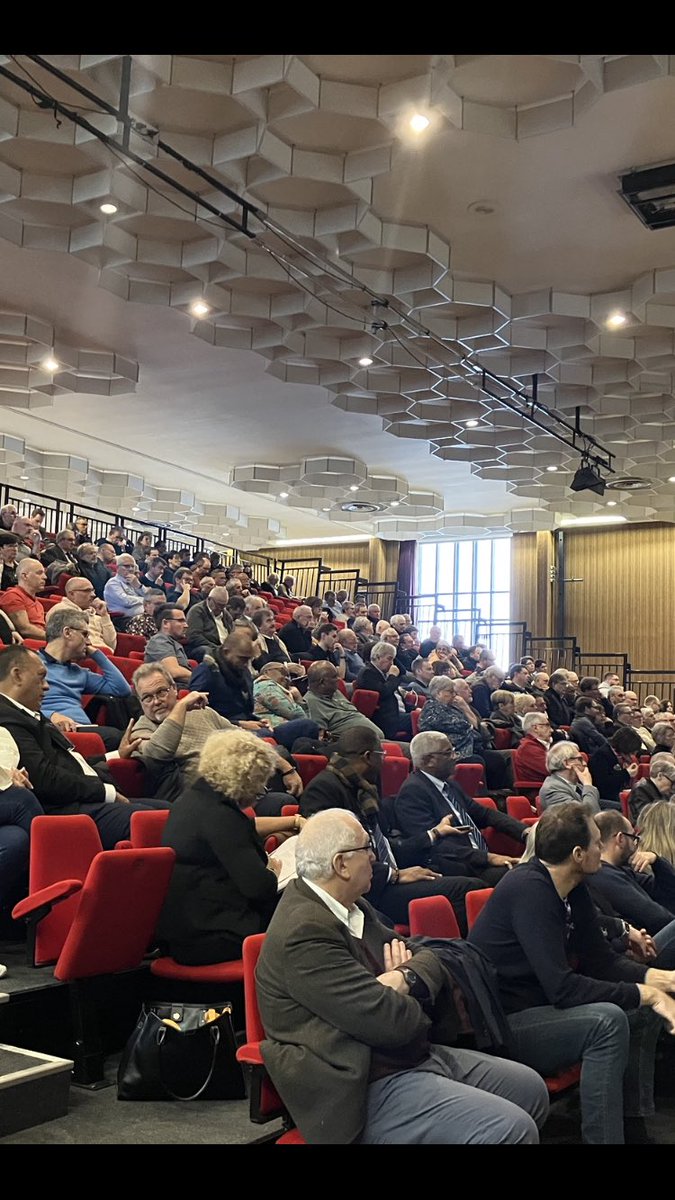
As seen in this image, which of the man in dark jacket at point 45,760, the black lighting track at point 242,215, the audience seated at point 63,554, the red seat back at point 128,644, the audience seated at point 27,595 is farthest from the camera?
the audience seated at point 63,554

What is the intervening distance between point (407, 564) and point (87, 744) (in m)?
14.7

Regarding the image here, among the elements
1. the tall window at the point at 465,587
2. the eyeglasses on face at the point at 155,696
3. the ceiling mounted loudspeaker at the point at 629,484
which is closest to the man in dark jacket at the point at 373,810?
the eyeglasses on face at the point at 155,696

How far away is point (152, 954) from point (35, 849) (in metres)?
0.51

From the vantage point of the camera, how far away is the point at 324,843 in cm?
232

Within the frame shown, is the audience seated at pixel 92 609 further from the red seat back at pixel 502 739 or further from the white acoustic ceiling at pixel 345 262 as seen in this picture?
the red seat back at pixel 502 739

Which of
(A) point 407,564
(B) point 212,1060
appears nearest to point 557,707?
(B) point 212,1060

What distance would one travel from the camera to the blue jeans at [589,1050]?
264 centimetres

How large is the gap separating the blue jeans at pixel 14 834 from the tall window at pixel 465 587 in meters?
14.8

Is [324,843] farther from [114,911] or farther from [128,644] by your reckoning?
[128,644]

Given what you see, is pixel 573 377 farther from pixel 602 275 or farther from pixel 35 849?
pixel 35 849

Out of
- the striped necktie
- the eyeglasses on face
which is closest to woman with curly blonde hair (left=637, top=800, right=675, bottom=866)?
the striped necktie

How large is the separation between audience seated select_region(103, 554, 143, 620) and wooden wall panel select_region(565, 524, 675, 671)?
991 centimetres

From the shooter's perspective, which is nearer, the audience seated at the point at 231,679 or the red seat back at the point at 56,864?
Result: the red seat back at the point at 56,864
